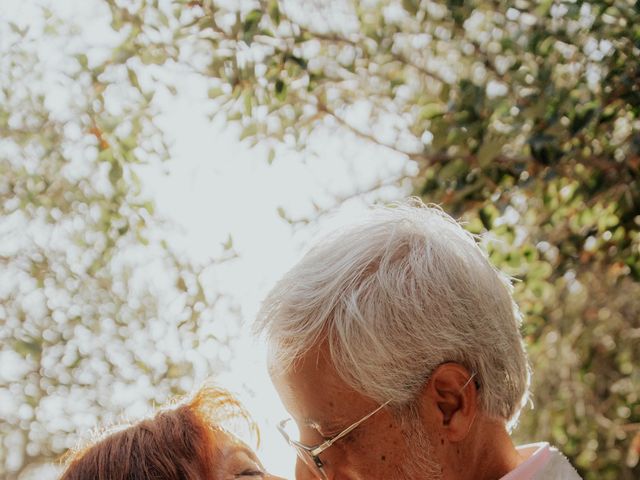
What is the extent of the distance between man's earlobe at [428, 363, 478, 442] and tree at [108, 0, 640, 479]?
1.57 meters

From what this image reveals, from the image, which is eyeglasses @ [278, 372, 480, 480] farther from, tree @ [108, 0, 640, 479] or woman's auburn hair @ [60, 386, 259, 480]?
tree @ [108, 0, 640, 479]

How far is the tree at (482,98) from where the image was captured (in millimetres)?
4129

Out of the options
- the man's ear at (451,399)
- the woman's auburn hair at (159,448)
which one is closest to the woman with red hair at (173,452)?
the woman's auburn hair at (159,448)

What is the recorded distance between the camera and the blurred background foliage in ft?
13.7

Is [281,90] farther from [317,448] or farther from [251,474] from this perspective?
[317,448]

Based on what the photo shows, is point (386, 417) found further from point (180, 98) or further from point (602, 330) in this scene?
point (602, 330)

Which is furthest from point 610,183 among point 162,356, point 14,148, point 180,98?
point 14,148

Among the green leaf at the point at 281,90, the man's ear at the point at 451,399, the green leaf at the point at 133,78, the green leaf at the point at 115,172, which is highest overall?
the green leaf at the point at 133,78

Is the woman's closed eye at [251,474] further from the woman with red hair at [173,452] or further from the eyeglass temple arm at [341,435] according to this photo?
the eyeglass temple arm at [341,435]

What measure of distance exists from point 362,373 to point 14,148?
320 cm

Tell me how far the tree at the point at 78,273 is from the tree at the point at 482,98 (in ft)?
1.97

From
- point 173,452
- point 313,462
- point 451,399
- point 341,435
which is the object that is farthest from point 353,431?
point 173,452

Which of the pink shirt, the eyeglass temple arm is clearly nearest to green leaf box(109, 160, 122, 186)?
the eyeglass temple arm

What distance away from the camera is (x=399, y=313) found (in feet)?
8.59
